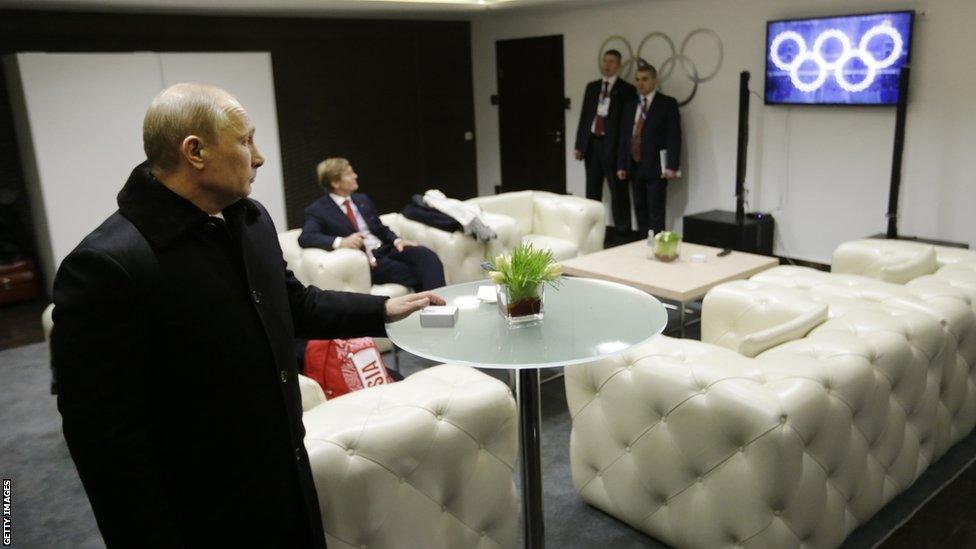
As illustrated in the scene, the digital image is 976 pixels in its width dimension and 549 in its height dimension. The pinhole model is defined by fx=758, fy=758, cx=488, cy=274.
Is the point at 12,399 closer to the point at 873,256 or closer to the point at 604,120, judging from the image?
the point at 873,256

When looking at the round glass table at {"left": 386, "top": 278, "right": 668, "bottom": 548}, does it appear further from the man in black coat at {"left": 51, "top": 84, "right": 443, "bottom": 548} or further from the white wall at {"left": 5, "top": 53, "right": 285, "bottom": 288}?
the white wall at {"left": 5, "top": 53, "right": 285, "bottom": 288}

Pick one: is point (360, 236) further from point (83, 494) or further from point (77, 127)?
point (77, 127)

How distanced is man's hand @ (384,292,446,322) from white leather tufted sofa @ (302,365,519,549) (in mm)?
246

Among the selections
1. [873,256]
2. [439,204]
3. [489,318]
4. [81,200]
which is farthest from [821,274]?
[81,200]

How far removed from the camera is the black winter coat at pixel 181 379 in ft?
3.83

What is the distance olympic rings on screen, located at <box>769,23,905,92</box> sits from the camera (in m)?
4.91

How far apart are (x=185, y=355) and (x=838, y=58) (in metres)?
5.12

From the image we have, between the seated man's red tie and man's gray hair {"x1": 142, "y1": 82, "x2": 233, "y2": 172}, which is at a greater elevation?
man's gray hair {"x1": 142, "y1": 82, "x2": 233, "y2": 172}

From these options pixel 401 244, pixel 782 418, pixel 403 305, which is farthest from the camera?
pixel 401 244

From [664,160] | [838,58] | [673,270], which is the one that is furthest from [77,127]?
[838,58]

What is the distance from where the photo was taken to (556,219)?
510cm

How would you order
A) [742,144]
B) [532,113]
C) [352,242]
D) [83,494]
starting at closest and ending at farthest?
[83,494] → [352,242] → [742,144] → [532,113]

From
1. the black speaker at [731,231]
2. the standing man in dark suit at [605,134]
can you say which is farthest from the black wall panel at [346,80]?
the black speaker at [731,231]
